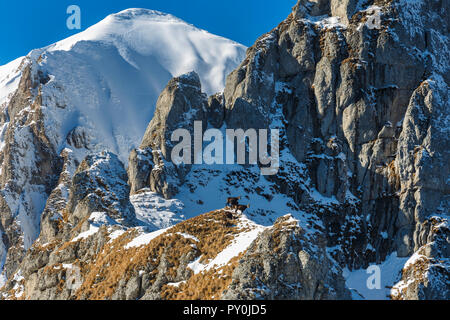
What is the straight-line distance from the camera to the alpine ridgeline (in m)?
90.1

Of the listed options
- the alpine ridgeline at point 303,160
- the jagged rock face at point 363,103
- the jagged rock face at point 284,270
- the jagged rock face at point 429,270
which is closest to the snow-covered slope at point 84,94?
the alpine ridgeline at point 303,160

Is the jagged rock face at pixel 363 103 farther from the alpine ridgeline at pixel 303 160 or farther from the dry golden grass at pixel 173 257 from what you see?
the dry golden grass at pixel 173 257

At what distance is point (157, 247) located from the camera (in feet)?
183

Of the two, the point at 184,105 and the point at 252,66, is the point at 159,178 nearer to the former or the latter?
the point at 184,105

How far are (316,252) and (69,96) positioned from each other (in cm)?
10498

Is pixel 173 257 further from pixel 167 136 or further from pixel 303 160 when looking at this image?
pixel 303 160

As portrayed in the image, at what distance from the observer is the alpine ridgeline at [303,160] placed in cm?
9006

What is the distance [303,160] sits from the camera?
11469cm

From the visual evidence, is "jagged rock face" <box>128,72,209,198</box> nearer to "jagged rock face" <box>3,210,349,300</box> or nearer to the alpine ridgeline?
the alpine ridgeline

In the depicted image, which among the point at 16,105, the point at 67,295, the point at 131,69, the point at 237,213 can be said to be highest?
the point at 131,69

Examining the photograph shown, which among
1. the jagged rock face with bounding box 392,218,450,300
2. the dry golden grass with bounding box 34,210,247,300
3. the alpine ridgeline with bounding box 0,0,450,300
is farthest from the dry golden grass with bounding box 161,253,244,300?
the jagged rock face with bounding box 392,218,450,300

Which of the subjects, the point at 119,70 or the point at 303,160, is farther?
the point at 119,70

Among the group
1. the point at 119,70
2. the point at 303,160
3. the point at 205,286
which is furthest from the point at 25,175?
the point at 205,286
